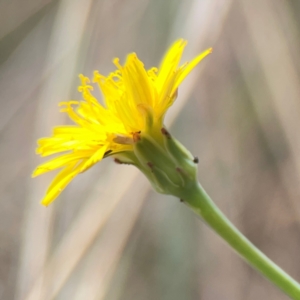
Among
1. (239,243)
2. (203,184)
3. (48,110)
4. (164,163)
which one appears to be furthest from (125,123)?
(48,110)

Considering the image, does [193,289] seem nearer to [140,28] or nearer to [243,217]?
[243,217]

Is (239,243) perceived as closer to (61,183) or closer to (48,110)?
(61,183)

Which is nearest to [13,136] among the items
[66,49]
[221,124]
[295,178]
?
[66,49]

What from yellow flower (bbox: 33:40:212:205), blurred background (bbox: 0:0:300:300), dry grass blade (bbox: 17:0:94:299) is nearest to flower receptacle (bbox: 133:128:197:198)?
yellow flower (bbox: 33:40:212:205)

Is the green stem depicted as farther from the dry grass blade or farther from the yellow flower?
the dry grass blade

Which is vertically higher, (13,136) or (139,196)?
(13,136)

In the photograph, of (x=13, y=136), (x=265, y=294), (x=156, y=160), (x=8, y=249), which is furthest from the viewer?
(x=13, y=136)
